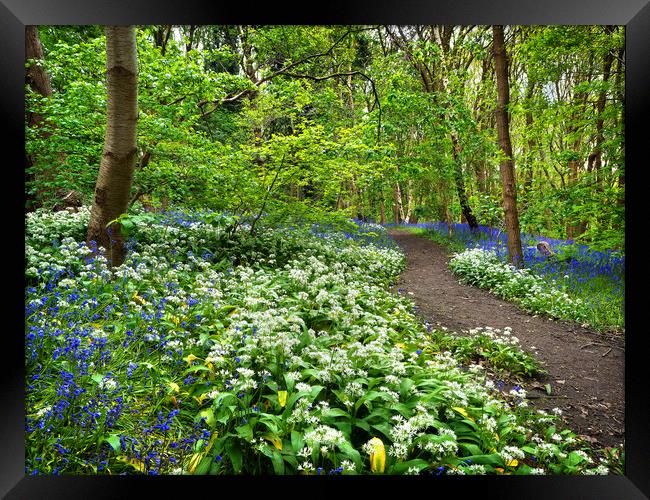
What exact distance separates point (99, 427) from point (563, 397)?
2554 mm

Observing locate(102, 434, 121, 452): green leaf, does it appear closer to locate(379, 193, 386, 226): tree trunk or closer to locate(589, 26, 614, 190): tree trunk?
locate(589, 26, 614, 190): tree trunk

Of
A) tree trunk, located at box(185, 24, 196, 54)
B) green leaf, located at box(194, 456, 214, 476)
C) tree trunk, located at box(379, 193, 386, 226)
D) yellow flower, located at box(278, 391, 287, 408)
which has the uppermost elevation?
tree trunk, located at box(185, 24, 196, 54)

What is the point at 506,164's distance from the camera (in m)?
4.11

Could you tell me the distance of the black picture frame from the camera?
157 centimetres

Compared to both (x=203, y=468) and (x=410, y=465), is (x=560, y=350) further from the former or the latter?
(x=203, y=468)

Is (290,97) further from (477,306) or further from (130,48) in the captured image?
(477,306)

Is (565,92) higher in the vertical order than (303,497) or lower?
higher

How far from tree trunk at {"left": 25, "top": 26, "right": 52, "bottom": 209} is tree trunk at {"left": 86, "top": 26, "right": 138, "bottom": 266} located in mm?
376

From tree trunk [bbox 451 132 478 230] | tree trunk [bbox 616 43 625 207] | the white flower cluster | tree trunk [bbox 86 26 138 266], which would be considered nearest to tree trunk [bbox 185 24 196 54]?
tree trunk [bbox 86 26 138 266]

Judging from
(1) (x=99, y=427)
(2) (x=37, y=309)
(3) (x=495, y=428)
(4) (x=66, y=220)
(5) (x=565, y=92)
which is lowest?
(3) (x=495, y=428)
